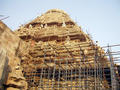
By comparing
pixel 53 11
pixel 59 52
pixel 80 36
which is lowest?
pixel 59 52

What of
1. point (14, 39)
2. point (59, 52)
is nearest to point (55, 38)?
point (59, 52)

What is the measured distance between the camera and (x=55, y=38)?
1427 centimetres

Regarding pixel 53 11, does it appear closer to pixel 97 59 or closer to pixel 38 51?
pixel 38 51

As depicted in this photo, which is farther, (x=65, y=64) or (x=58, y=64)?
(x=65, y=64)

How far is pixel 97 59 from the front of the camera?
975cm

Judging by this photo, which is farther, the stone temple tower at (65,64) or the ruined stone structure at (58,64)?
the stone temple tower at (65,64)

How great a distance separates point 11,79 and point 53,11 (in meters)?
20.9

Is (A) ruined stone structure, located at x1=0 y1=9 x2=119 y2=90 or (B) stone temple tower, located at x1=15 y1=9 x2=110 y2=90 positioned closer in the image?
(A) ruined stone structure, located at x1=0 y1=9 x2=119 y2=90

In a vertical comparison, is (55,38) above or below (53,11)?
below

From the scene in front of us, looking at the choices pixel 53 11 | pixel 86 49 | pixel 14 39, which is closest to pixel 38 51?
pixel 14 39

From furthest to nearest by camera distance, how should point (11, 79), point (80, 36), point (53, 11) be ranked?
point (53, 11), point (80, 36), point (11, 79)

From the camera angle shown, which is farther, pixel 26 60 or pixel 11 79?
pixel 26 60

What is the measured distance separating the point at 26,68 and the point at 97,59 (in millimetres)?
5295

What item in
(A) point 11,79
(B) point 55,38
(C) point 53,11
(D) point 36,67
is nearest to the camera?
(A) point 11,79
